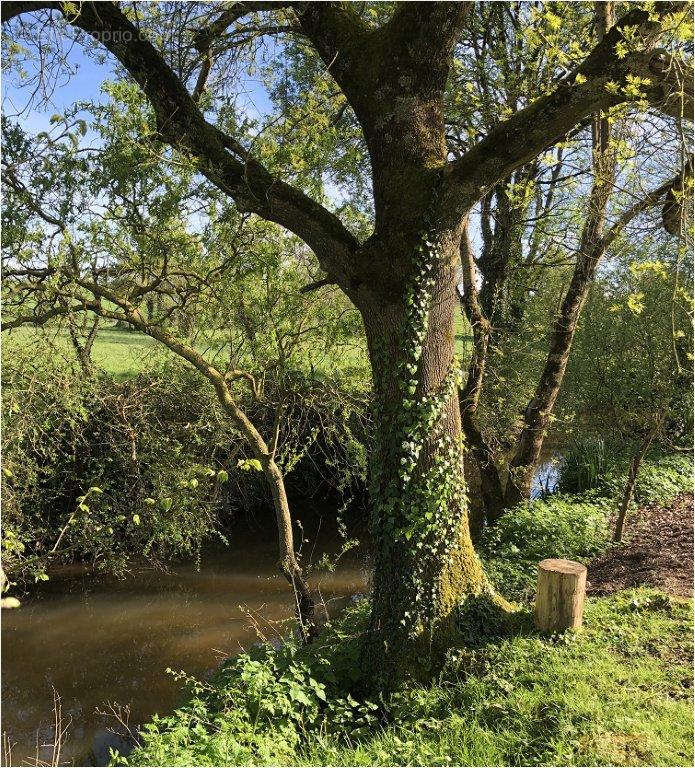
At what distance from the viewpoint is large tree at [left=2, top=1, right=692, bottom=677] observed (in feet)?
17.1

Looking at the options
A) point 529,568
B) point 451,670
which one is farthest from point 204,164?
point 529,568

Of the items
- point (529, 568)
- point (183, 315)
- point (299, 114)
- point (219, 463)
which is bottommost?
point (529, 568)

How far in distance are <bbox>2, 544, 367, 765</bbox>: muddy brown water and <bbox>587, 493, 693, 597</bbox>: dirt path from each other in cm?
365

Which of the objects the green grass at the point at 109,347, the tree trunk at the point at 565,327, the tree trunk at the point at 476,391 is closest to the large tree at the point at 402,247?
the tree trunk at the point at 565,327

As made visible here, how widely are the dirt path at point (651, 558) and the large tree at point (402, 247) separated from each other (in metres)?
2.20

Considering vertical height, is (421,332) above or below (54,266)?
below

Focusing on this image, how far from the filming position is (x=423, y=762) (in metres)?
4.20

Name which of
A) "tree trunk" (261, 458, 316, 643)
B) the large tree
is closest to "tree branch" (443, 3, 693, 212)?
the large tree

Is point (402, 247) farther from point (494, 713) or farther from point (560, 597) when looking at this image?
point (494, 713)

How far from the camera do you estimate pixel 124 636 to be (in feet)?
28.1

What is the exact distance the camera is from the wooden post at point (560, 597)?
538 centimetres

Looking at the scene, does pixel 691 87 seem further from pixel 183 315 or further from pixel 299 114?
pixel 183 315

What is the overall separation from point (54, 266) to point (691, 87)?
5.61 meters

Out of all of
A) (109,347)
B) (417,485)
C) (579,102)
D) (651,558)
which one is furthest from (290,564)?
(109,347)
